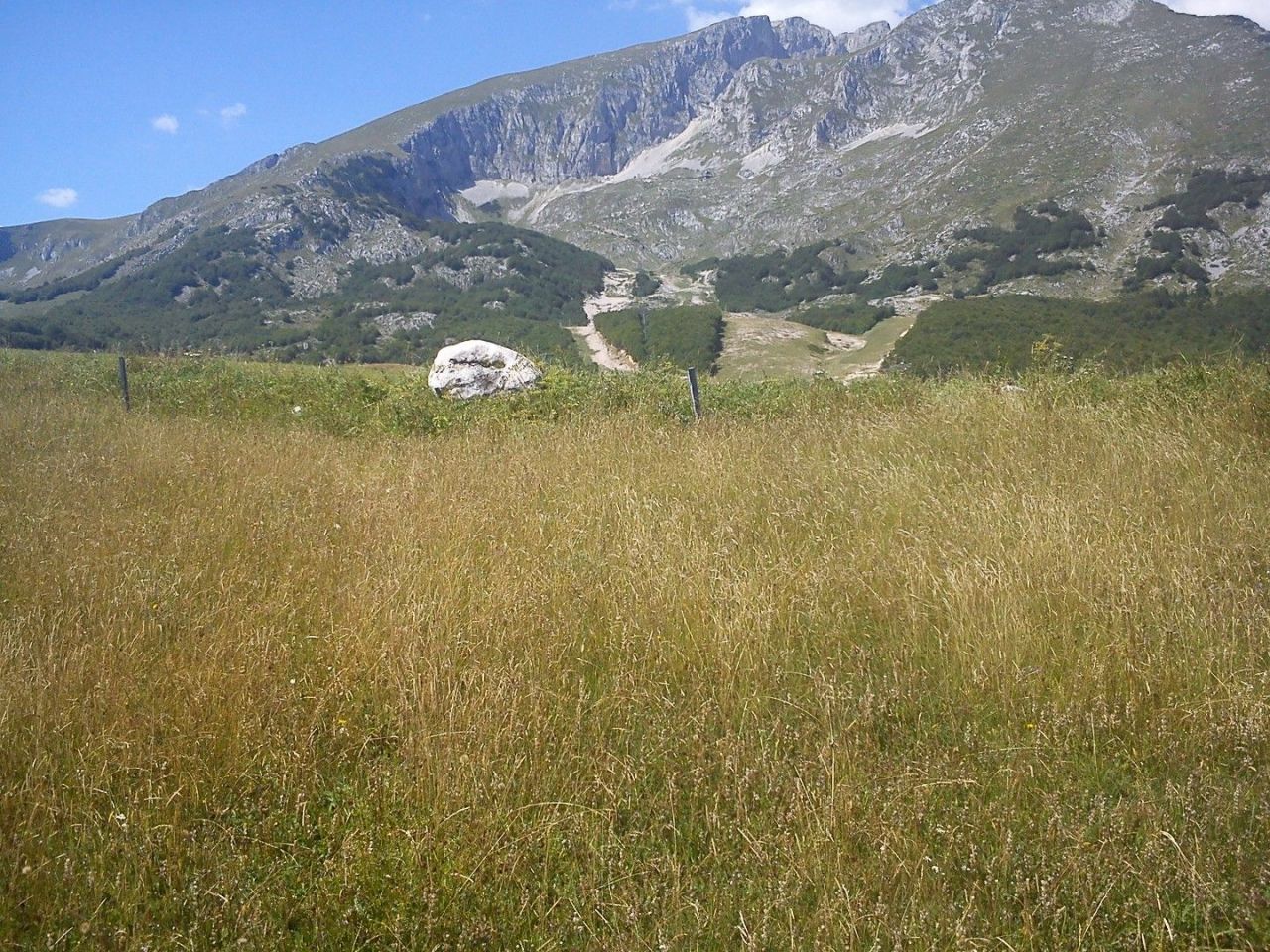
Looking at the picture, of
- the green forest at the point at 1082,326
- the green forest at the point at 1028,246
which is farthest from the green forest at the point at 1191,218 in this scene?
the green forest at the point at 1082,326

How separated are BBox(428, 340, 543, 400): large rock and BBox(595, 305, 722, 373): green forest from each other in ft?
74.6

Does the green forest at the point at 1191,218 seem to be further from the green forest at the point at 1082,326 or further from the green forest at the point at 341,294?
the green forest at the point at 341,294

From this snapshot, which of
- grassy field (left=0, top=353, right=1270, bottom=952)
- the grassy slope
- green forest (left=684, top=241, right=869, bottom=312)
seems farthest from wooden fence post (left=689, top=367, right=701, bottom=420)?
green forest (left=684, top=241, right=869, bottom=312)

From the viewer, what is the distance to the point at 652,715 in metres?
3.05

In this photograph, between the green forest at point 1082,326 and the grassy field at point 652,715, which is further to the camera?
the green forest at point 1082,326

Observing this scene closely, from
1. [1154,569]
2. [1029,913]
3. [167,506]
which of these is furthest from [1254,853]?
[167,506]

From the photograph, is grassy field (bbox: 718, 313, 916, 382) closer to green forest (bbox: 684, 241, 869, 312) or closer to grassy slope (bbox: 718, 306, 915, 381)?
grassy slope (bbox: 718, 306, 915, 381)

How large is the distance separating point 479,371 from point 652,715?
10884 millimetres

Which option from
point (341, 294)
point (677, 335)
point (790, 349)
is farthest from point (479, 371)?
point (341, 294)

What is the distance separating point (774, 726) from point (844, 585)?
4.51 ft

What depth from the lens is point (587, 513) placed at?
18.3 ft

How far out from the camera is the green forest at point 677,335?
148 feet

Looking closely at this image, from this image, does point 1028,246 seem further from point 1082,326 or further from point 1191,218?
point 1082,326

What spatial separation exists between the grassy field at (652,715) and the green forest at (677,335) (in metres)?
31.4
